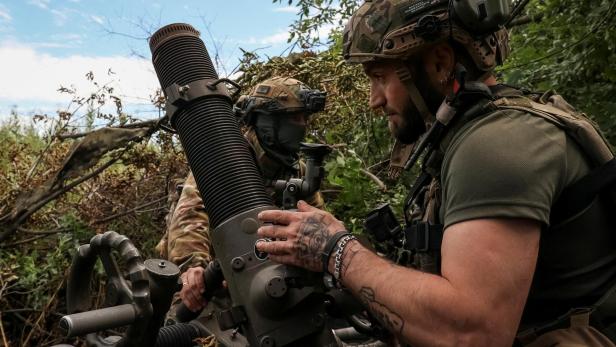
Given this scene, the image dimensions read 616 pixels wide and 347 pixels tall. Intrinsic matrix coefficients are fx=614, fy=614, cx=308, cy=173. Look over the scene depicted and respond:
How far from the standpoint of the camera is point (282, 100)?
4.87 meters

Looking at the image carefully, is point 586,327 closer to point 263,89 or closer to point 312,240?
point 312,240

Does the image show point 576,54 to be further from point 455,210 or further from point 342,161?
point 455,210

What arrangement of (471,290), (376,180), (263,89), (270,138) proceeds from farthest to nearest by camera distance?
1. (376,180)
2. (263,89)
3. (270,138)
4. (471,290)

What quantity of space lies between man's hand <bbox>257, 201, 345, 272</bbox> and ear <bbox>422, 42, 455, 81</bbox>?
614 millimetres

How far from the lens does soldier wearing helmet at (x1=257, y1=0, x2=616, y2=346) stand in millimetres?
1671

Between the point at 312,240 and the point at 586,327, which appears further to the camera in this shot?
the point at 312,240

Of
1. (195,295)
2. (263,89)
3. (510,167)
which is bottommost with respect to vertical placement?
(195,295)

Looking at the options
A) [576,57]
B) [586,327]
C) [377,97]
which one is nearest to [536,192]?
[586,327]

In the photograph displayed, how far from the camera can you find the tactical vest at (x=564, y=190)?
5.95ft

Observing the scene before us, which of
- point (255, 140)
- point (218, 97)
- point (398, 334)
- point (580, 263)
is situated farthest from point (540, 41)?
point (398, 334)

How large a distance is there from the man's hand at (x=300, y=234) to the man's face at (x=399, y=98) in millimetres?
422

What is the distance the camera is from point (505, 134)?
177 cm

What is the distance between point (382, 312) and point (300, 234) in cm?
41

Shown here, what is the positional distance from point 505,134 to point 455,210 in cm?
27
